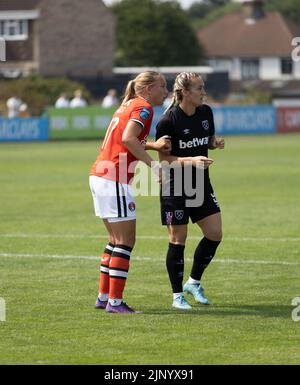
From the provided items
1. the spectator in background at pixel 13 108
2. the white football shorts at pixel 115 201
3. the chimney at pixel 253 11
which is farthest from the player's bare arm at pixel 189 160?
the chimney at pixel 253 11

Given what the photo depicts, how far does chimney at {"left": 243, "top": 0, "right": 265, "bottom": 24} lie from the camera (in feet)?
405

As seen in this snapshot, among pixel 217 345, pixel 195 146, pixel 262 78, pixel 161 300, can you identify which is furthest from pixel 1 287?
pixel 262 78

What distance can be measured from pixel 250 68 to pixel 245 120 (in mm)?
76362

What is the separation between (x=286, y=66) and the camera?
125 m

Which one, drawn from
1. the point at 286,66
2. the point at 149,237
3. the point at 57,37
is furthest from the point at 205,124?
the point at 286,66

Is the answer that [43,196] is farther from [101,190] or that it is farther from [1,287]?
[101,190]

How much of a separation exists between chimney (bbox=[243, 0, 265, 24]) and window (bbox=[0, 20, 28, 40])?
46233 mm

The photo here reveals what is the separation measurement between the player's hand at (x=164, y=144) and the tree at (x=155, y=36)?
90.2m

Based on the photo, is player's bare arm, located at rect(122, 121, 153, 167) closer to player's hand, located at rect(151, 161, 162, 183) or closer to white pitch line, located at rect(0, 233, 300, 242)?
player's hand, located at rect(151, 161, 162, 183)

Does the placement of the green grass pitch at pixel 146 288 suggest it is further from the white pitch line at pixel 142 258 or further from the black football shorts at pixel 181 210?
the black football shorts at pixel 181 210

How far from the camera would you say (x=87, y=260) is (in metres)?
13.5

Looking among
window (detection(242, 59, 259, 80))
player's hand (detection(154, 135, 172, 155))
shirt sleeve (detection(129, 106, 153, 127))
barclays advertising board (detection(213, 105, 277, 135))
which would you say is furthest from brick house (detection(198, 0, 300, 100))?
shirt sleeve (detection(129, 106, 153, 127))

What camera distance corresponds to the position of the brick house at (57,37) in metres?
81.8
